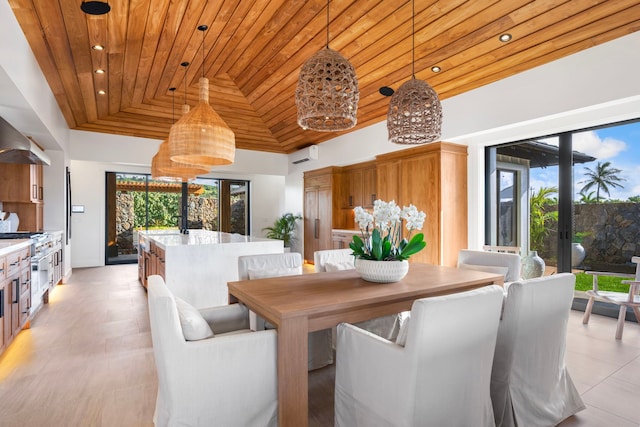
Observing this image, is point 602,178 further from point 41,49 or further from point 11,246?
point 41,49

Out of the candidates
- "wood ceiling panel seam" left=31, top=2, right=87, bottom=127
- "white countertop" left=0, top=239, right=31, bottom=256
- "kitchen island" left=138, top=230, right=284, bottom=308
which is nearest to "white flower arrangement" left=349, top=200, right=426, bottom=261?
"kitchen island" left=138, top=230, right=284, bottom=308

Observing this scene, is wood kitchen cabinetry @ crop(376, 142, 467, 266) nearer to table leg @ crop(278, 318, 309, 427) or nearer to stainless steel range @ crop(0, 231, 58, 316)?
table leg @ crop(278, 318, 309, 427)

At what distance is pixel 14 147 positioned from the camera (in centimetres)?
333

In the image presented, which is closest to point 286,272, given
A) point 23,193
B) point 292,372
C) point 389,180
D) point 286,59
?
point 292,372

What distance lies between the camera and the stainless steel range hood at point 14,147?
327 centimetres

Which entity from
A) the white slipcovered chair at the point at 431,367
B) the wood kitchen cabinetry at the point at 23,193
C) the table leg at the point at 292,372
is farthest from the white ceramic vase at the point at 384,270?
the wood kitchen cabinetry at the point at 23,193

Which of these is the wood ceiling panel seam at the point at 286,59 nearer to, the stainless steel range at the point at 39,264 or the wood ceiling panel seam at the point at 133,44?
the wood ceiling panel seam at the point at 133,44

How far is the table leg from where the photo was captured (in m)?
1.65

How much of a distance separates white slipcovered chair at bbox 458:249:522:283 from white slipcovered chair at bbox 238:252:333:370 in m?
1.54

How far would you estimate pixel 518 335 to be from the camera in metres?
1.77

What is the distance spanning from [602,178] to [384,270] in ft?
11.8

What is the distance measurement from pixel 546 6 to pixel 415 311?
3.17 meters

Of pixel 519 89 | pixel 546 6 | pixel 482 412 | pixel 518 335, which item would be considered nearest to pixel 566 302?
pixel 518 335

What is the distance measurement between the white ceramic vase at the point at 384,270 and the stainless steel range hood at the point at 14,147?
11.5ft
